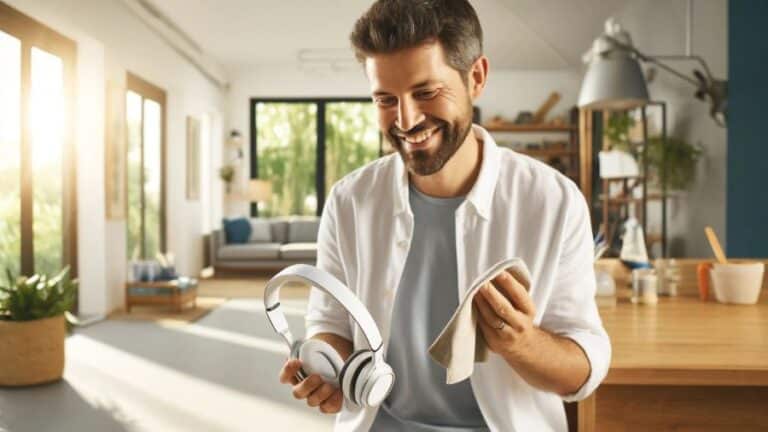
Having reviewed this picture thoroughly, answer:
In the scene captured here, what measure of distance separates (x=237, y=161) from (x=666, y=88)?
22.0 feet

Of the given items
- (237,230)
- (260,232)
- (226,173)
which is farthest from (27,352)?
(226,173)

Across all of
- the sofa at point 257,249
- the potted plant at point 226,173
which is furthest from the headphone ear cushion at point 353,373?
the potted plant at point 226,173

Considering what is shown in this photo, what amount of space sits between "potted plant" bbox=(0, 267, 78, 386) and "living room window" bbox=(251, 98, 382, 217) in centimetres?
736

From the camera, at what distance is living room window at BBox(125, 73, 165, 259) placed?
759 cm

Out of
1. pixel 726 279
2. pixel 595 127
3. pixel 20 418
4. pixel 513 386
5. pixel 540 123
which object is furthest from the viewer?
pixel 540 123

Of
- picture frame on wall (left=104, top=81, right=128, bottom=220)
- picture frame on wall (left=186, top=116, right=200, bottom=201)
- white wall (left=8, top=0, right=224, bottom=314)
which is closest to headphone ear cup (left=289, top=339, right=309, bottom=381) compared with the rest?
white wall (left=8, top=0, right=224, bottom=314)

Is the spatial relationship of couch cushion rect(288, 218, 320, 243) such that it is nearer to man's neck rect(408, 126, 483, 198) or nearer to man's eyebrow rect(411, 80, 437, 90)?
man's neck rect(408, 126, 483, 198)

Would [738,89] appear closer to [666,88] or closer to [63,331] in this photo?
[666,88]

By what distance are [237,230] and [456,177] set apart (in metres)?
9.10

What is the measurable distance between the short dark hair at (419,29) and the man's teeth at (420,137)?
0.36ft

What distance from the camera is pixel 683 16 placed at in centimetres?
598

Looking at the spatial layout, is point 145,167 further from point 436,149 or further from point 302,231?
point 436,149

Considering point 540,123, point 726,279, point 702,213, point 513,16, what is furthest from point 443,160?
point 540,123

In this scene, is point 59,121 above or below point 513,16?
below
